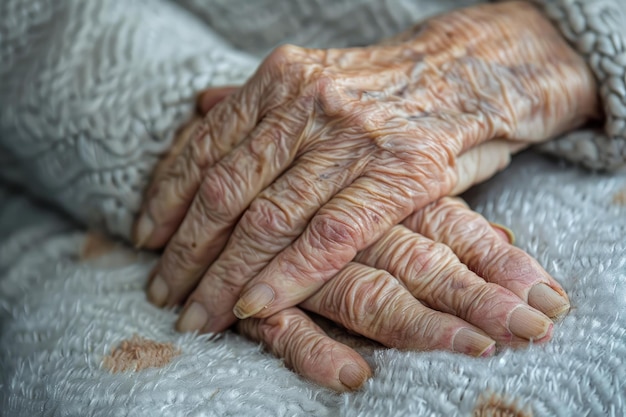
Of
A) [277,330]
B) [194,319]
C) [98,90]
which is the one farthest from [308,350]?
[98,90]

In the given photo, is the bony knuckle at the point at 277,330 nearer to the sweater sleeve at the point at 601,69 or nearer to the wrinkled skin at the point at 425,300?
the wrinkled skin at the point at 425,300

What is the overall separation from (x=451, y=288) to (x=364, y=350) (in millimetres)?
99

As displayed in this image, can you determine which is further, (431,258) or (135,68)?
(135,68)

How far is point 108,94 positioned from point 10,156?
220 mm

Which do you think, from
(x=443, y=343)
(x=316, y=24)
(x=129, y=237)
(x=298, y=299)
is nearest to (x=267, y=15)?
(x=316, y=24)

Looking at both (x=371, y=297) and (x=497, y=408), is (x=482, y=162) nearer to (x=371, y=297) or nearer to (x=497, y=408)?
(x=371, y=297)


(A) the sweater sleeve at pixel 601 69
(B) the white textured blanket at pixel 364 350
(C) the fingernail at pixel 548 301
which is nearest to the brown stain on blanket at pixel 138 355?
(B) the white textured blanket at pixel 364 350

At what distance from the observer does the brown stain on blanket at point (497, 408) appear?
19.5 inches

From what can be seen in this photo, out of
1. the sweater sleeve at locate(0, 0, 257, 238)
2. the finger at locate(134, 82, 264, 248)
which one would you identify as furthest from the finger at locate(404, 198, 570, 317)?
the sweater sleeve at locate(0, 0, 257, 238)

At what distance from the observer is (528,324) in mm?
551

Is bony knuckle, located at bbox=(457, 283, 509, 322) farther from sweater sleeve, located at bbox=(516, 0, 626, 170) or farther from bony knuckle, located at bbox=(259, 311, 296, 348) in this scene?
sweater sleeve, located at bbox=(516, 0, 626, 170)

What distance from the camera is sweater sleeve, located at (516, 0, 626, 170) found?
78cm

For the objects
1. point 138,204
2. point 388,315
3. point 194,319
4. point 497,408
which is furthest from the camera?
point 138,204

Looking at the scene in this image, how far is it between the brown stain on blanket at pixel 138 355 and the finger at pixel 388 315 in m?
0.14
